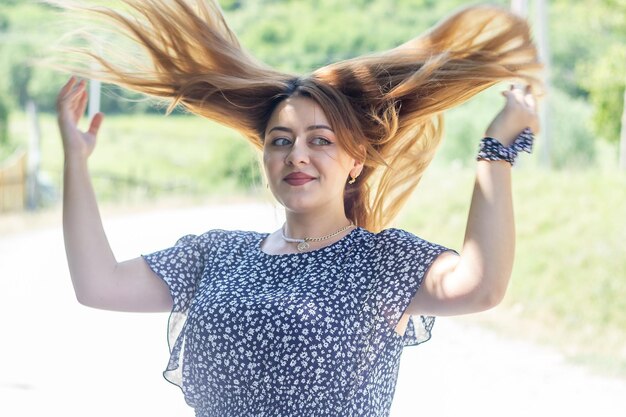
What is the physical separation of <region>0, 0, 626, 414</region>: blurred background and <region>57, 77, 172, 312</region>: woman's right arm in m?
0.39

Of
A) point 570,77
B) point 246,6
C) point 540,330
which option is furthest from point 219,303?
point 246,6

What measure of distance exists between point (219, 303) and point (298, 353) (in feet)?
0.70

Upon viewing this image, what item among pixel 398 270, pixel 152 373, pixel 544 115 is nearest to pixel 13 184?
pixel 544 115

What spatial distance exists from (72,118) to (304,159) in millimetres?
519

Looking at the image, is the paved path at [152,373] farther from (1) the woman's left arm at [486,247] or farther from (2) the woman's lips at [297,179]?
(1) the woman's left arm at [486,247]

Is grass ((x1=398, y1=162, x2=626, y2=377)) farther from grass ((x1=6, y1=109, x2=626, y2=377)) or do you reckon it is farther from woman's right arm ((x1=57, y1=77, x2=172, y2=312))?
woman's right arm ((x1=57, y1=77, x2=172, y2=312))

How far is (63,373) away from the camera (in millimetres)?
6688

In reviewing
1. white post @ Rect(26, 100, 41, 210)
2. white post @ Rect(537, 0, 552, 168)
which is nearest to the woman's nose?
white post @ Rect(537, 0, 552, 168)

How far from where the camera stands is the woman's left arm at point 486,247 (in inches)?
85.4

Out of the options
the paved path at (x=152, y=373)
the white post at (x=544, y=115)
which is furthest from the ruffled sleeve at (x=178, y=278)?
the white post at (x=544, y=115)

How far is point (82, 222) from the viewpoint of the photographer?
2502 mm

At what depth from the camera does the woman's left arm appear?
217 centimetres

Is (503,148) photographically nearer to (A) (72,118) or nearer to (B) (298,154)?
(B) (298,154)

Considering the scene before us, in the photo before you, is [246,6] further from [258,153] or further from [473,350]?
[258,153]
